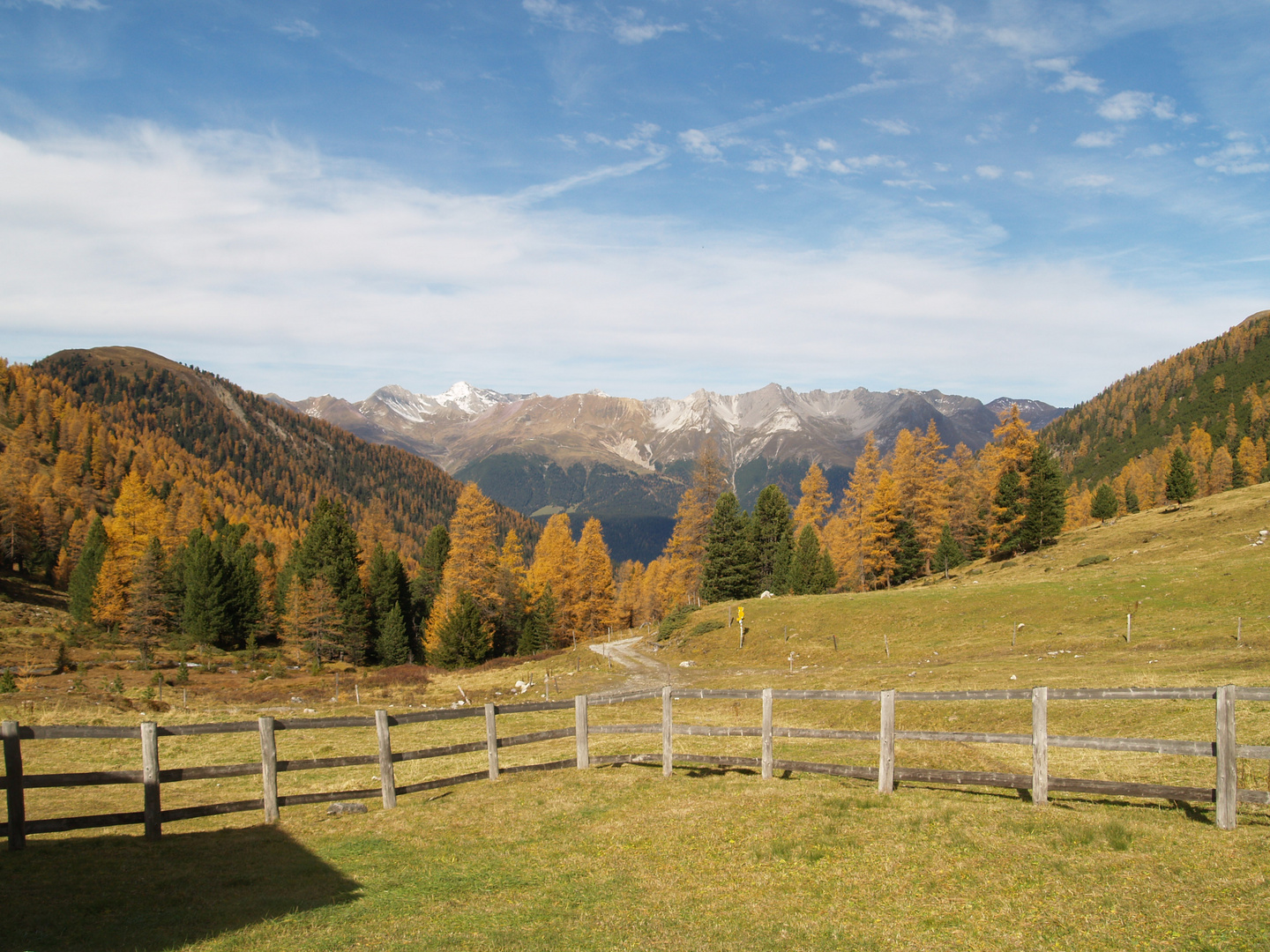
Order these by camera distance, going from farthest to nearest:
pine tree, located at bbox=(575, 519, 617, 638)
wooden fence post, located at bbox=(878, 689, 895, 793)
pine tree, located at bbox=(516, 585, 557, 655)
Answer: pine tree, located at bbox=(575, 519, 617, 638), pine tree, located at bbox=(516, 585, 557, 655), wooden fence post, located at bbox=(878, 689, 895, 793)

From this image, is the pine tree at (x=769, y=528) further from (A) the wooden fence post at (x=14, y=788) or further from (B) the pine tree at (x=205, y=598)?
(A) the wooden fence post at (x=14, y=788)

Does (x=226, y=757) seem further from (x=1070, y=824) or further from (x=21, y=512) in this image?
(x=21, y=512)

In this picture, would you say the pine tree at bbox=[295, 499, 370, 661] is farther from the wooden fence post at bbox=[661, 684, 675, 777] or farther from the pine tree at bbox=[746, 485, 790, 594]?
the wooden fence post at bbox=[661, 684, 675, 777]

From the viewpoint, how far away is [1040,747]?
457 inches

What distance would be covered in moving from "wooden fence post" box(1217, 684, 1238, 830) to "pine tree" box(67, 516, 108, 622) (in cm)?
9392

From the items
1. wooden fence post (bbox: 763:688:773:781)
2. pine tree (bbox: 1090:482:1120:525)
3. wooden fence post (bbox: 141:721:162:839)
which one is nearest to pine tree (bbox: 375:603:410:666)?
wooden fence post (bbox: 141:721:162:839)

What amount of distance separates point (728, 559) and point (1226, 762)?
59.3 meters

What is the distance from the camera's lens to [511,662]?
198ft

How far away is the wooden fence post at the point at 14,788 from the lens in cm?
1037

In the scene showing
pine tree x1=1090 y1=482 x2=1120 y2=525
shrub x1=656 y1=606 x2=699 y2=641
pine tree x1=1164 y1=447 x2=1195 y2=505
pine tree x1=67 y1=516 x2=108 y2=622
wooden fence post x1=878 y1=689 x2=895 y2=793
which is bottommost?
shrub x1=656 y1=606 x2=699 y2=641

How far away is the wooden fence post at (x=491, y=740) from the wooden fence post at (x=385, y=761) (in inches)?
72.8

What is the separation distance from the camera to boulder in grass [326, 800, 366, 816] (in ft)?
42.6

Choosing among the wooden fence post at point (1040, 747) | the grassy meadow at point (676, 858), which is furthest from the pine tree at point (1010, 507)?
the wooden fence post at point (1040, 747)

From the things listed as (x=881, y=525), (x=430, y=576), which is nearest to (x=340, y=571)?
(x=430, y=576)
